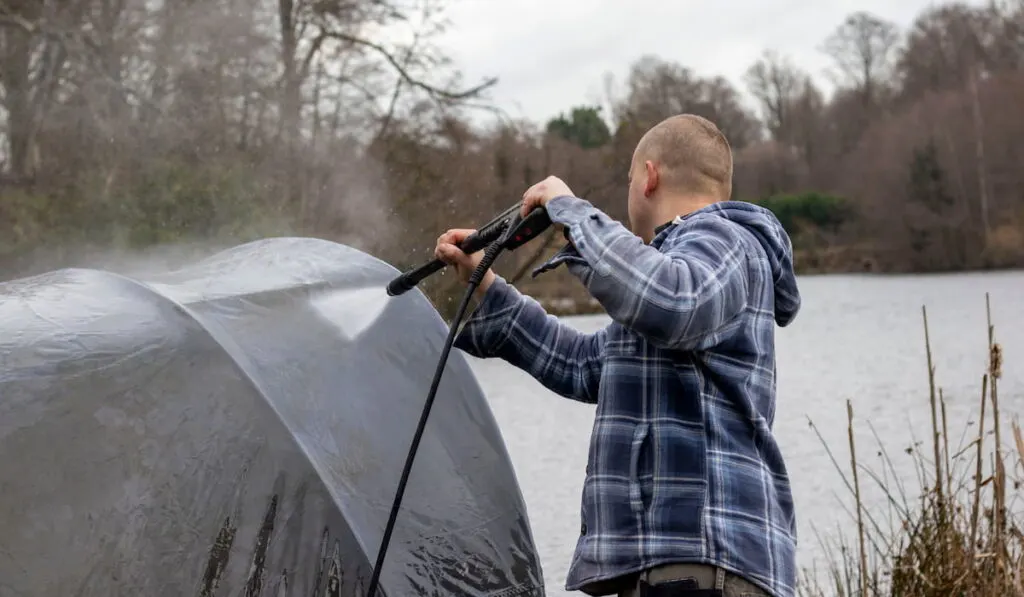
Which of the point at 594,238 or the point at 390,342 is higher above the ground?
the point at 594,238

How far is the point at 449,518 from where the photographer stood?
112 inches

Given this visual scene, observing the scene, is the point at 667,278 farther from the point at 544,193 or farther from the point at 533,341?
the point at 533,341

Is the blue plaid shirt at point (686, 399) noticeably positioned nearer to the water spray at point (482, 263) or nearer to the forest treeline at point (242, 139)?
the water spray at point (482, 263)

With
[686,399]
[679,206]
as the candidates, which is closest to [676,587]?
[686,399]

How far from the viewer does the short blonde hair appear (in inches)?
98.0

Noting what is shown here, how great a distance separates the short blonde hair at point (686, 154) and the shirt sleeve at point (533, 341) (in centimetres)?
51

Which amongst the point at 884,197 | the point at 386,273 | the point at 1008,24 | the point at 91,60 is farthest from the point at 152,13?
the point at 1008,24

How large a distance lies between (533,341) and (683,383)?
64 centimetres

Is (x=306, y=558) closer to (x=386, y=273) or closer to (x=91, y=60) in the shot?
(x=386, y=273)

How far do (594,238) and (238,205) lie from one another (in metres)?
10.7

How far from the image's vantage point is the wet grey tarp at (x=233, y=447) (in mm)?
2340

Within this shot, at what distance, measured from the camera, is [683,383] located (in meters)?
2.35

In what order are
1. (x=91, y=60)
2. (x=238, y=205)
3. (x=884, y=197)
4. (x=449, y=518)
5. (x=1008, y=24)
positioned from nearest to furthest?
(x=449, y=518) < (x=238, y=205) < (x=91, y=60) < (x=884, y=197) < (x=1008, y=24)

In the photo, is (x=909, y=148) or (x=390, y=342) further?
A: (x=909, y=148)
